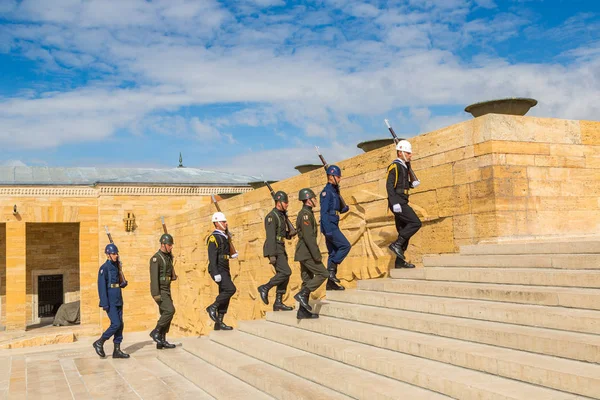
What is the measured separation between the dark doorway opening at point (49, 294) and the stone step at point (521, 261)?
21.4 meters

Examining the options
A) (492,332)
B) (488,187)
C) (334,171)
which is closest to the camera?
(492,332)

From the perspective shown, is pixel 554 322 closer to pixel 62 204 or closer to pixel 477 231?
pixel 477 231

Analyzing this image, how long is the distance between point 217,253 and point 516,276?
14.9 feet

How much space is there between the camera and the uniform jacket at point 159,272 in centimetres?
877

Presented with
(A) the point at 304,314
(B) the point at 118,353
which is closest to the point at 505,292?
(A) the point at 304,314

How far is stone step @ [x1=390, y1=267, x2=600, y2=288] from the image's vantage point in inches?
187

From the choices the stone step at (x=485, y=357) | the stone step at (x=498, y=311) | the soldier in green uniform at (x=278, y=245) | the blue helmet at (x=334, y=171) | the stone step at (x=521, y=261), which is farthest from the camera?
the soldier in green uniform at (x=278, y=245)

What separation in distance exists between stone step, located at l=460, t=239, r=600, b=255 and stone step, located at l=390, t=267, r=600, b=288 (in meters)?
0.38

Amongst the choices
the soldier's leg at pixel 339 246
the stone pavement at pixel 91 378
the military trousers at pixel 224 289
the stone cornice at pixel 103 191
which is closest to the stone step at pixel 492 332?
the soldier's leg at pixel 339 246

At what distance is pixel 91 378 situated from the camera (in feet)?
23.7

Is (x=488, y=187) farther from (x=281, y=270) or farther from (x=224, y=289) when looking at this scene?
(x=224, y=289)

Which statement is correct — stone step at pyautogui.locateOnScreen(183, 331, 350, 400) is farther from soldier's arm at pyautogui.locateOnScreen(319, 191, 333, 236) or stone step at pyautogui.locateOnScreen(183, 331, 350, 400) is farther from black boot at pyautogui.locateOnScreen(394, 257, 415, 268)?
black boot at pyautogui.locateOnScreen(394, 257, 415, 268)

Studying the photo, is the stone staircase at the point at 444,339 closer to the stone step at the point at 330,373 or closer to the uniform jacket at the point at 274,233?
the stone step at the point at 330,373

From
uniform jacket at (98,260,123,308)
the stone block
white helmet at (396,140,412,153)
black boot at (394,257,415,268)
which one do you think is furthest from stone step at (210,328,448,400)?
the stone block
